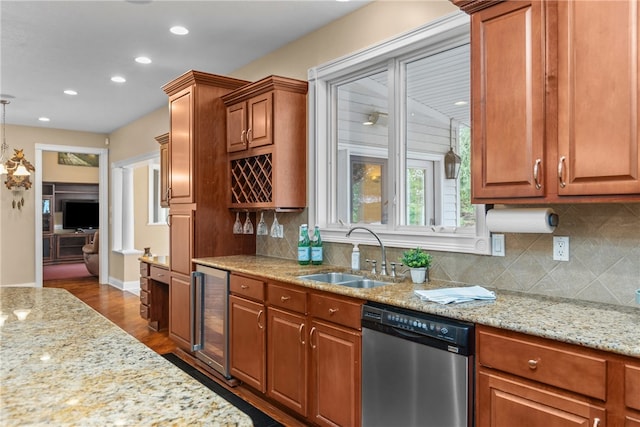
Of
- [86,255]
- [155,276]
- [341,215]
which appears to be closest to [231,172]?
[341,215]

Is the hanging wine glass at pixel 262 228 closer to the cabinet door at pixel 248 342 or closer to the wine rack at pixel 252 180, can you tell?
the wine rack at pixel 252 180

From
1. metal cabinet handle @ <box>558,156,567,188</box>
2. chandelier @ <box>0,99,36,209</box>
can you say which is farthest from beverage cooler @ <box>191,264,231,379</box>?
chandelier @ <box>0,99,36,209</box>

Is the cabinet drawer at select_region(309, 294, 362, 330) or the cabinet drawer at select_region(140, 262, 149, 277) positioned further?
the cabinet drawer at select_region(140, 262, 149, 277)

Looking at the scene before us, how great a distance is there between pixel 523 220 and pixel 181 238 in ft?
9.46

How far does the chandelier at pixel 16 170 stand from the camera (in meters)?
6.97

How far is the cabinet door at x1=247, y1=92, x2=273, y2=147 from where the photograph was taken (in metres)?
3.56

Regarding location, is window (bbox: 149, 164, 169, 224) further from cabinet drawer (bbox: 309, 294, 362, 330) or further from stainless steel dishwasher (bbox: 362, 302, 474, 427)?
stainless steel dishwasher (bbox: 362, 302, 474, 427)

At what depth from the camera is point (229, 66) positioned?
14.9ft

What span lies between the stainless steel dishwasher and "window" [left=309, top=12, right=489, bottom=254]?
735mm

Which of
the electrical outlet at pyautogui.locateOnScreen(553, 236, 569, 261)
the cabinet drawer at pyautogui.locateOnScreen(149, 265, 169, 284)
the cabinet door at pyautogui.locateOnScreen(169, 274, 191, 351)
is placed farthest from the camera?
the cabinet drawer at pyautogui.locateOnScreen(149, 265, 169, 284)

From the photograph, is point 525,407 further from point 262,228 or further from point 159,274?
point 159,274

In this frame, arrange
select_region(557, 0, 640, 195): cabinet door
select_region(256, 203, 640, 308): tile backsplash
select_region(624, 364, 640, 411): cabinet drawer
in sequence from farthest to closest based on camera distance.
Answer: select_region(256, 203, 640, 308): tile backsplash → select_region(557, 0, 640, 195): cabinet door → select_region(624, 364, 640, 411): cabinet drawer

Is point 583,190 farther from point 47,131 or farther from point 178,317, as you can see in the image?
point 47,131

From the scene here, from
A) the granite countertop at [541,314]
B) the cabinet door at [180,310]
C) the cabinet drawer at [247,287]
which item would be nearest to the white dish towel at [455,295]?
the granite countertop at [541,314]
